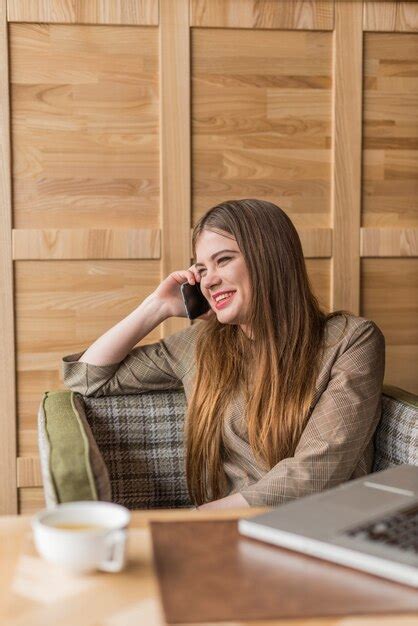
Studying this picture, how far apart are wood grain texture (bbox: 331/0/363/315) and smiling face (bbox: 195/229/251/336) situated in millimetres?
575

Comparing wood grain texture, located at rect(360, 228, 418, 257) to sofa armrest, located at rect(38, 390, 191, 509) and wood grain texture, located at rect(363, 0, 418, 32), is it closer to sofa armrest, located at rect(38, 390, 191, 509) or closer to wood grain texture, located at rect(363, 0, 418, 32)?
wood grain texture, located at rect(363, 0, 418, 32)

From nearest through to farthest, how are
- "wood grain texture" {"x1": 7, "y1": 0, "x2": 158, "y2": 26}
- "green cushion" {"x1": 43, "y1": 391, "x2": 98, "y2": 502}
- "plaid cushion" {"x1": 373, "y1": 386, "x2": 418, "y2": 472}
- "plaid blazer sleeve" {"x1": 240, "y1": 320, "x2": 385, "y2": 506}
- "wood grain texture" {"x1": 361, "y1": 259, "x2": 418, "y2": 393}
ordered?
"green cushion" {"x1": 43, "y1": 391, "x2": 98, "y2": 502}, "plaid blazer sleeve" {"x1": 240, "y1": 320, "x2": 385, "y2": 506}, "plaid cushion" {"x1": 373, "y1": 386, "x2": 418, "y2": 472}, "wood grain texture" {"x1": 7, "y1": 0, "x2": 158, "y2": 26}, "wood grain texture" {"x1": 361, "y1": 259, "x2": 418, "y2": 393}

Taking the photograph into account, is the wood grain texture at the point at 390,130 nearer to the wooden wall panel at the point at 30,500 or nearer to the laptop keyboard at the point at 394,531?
the wooden wall panel at the point at 30,500

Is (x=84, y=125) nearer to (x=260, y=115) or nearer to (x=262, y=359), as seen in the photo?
(x=260, y=115)

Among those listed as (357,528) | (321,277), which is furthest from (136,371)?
(357,528)

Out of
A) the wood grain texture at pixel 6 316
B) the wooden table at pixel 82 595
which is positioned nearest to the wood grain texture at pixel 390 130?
the wood grain texture at pixel 6 316

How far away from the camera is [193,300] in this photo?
6.81 feet

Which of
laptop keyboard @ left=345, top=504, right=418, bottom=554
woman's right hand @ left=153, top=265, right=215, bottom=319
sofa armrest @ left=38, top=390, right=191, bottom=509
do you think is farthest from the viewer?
woman's right hand @ left=153, top=265, right=215, bottom=319

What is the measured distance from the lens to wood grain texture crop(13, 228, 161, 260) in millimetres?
2264

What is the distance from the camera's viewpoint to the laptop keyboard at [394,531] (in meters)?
0.98

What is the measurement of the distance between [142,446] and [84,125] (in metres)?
0.89

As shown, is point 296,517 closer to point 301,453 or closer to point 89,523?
point 89,523

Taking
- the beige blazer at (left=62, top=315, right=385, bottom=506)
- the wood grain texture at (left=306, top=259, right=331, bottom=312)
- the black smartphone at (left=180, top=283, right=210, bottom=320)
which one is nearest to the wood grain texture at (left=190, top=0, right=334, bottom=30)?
the wood grain texture at (left=306, top=259, right=331, bottom=312)

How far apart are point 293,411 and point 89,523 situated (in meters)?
0.86
